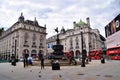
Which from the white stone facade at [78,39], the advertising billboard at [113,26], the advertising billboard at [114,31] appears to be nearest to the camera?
the advertising billboard at [114,31]

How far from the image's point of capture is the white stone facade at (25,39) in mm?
69375

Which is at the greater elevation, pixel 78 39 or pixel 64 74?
pixel 78 39

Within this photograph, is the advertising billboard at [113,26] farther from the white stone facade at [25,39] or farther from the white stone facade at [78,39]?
the white stone facade at [25,39]

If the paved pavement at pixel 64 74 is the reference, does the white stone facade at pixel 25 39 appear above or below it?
above

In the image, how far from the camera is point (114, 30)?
48500 mm

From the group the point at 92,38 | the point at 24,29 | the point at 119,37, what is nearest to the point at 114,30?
the point at 119,37

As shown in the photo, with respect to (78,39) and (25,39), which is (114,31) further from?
A: (25,39)

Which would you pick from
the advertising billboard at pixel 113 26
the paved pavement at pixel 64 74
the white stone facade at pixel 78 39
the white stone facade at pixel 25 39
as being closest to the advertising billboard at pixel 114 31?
the advertising billboard at pixel 113 26

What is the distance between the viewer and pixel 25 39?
233 ft

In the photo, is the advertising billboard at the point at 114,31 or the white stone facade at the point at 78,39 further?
the white stone facade at the point at 78,39

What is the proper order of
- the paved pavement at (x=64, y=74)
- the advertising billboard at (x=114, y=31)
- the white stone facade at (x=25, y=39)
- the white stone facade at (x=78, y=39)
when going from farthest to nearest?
the white stone facade at (x=78, y=39), the white stone facade at (x=25, y=39), the advertising billboard at (x=114, y=31), the paved pavement at (x=64, y=74)

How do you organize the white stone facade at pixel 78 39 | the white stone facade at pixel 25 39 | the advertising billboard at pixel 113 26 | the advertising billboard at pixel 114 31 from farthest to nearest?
the white stone facade at pixel 78 39
the white stone facade at pixel 25 39
the advertising billboard at pixel 113 26
the advertising billboard at pixel 114 31

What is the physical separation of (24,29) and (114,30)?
40.7 meters

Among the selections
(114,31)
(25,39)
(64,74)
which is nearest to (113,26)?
(114,31)
